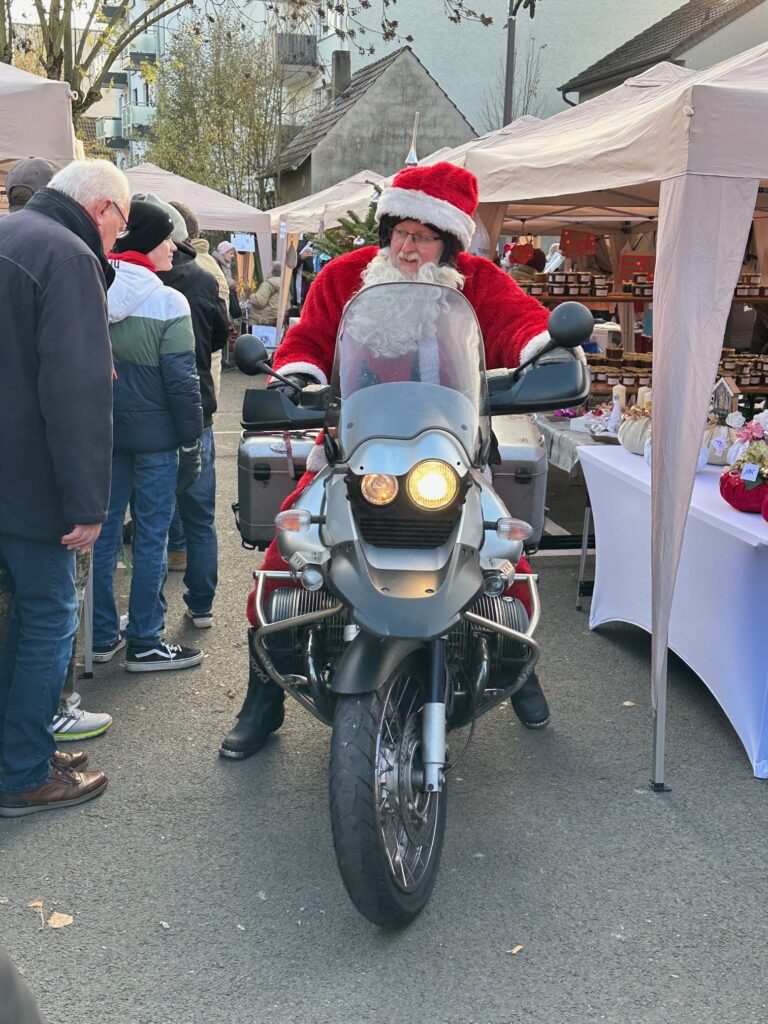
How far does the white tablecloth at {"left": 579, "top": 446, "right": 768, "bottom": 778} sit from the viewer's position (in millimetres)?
4121

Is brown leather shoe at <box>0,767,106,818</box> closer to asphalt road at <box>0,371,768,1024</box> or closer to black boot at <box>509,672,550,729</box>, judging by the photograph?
asphalt road at <box>0,371,768,1024</box>

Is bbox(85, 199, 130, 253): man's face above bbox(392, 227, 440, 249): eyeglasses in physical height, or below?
above

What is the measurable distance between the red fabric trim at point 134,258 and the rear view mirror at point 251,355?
69.0 inches

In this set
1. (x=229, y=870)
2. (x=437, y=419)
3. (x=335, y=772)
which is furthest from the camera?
(x=229, y=870)

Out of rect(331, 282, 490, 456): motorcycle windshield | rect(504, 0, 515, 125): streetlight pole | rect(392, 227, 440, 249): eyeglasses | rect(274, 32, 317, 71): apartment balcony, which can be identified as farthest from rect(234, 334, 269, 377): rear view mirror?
rect(274, 32, 317, 71): apartment balcony

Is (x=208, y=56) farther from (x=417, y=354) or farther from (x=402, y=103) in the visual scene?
(x=417, y=354)

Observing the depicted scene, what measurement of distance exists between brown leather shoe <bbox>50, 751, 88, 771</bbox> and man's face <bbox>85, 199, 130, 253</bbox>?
1717mm

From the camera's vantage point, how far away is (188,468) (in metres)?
5.01

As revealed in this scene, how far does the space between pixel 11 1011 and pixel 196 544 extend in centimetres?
453

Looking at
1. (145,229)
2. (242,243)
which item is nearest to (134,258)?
(145,229)

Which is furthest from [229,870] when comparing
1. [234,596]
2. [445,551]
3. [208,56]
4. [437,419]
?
[208,56]

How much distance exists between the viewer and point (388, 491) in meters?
2.94

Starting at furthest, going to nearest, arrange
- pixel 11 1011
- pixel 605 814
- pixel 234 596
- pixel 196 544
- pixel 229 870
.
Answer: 1. pixel 234 596
2. pixel 196 544
3. pixel 605 814
4. pixel 229 870
5. pixel 11 1011

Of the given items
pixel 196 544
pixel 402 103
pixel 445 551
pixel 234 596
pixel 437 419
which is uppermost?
pixel 402 103
